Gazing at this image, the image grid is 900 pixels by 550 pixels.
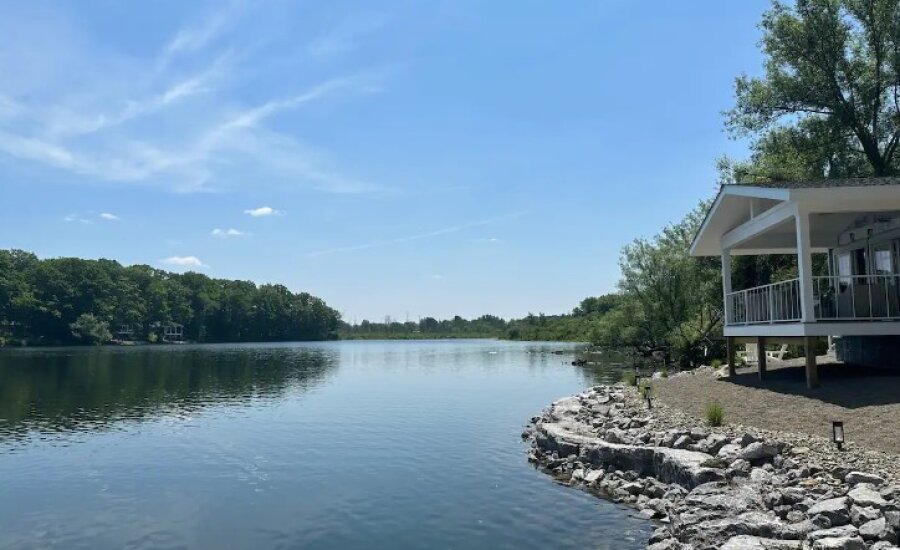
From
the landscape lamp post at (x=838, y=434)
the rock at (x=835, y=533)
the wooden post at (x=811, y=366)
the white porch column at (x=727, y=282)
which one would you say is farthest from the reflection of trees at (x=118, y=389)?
the rock at (x=835, y=533)

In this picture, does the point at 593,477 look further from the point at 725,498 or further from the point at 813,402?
the point at 813,402

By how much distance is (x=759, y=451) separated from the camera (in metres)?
11.1

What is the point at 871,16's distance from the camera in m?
26.5

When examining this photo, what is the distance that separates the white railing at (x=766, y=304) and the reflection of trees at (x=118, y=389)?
20549 mm

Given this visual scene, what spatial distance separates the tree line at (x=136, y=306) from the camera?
10088 cm

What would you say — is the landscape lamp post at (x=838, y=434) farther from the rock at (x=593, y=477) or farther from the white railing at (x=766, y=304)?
the white railing at (x=766, y=304)

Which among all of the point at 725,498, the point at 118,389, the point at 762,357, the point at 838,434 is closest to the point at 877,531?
the point at 725,498

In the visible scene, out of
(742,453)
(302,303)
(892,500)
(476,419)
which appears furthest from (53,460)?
(302,303)

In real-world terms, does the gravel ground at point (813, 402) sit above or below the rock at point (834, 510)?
above

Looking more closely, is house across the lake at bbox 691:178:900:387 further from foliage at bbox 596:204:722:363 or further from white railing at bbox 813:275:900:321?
foliage at bbox 596:204:722:363

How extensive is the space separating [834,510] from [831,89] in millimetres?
24189

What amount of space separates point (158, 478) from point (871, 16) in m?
29.7

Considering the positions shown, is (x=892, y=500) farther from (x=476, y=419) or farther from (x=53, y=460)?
(x=53, y=460)

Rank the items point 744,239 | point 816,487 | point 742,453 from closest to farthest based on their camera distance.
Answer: point 816,487
point 742,453
point 744,239
